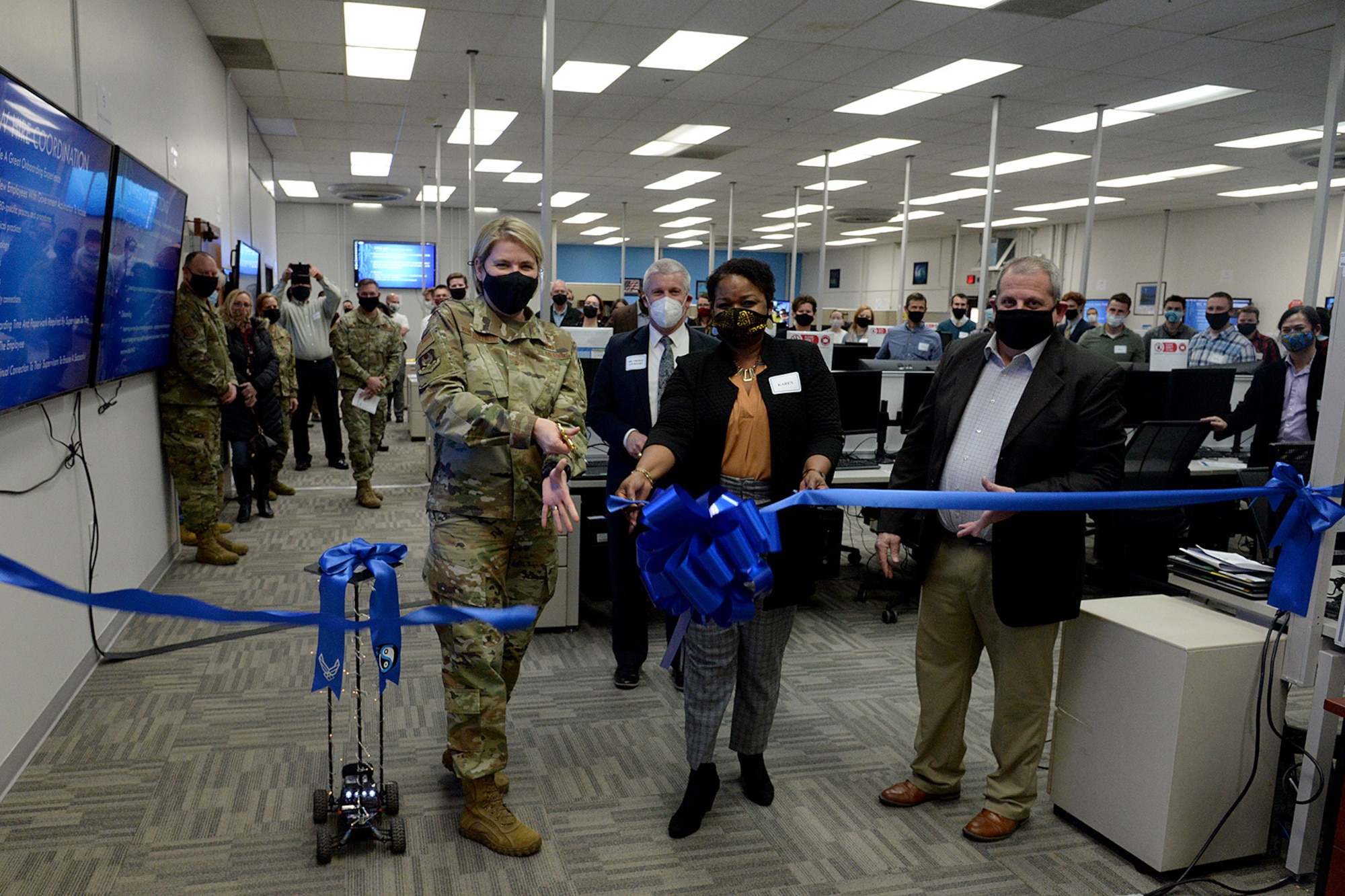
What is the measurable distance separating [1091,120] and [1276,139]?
2.12 metres

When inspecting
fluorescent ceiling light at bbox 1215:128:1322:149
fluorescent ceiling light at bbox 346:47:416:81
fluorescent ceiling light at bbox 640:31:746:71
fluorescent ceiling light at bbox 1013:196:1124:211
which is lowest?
fluorescent ceiling light at bbox 346:47:416:81

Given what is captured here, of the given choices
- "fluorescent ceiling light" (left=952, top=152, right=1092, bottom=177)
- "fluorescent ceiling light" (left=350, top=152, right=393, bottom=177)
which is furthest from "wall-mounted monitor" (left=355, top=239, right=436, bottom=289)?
"fluorescent ceiling light" (left=952, top=152, right=1092, bottom=177)

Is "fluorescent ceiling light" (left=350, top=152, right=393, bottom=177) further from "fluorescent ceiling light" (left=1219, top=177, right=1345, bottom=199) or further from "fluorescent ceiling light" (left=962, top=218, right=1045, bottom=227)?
"fluorescent ceiling light" (left=1219, top=177, right=1345, bottom=199)

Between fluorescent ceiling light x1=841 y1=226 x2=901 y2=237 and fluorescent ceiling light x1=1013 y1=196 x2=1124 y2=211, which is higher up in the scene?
fluorescent ceiling light x1=841 y1=226 x2=901 y2=237

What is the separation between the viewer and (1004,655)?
2271 mm

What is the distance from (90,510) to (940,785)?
3.06m

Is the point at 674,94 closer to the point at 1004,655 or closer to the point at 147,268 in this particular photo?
the point at 147,268

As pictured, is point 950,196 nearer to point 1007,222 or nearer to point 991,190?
point 1007,222

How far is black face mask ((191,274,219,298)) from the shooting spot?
4.44 metres

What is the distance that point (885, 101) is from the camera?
7719mm

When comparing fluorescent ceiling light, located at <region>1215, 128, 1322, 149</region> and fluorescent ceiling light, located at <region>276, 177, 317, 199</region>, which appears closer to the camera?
fluorescent ceiling light, located at <region>1215, 128, 1322, 149</region>

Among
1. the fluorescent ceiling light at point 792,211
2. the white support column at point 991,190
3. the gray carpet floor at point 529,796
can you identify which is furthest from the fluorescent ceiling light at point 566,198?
the gray carpet floor at point 529,796

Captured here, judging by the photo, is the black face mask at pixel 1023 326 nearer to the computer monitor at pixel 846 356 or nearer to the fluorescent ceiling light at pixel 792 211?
the computer monitor at pixel 846 356

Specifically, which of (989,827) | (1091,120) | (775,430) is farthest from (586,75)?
(989,827)
